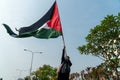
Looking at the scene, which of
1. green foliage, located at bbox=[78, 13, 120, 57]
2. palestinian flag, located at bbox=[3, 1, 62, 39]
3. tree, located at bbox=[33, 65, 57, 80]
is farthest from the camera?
tree, located at bbox=[33, 65, 57, 80]

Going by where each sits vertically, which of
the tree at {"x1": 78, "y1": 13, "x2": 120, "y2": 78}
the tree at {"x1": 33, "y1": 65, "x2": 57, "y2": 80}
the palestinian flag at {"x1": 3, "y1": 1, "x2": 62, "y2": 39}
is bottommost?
the palestinian flag at {"x1": 3, "y1": 1, "x2": 62, "y2": 39}

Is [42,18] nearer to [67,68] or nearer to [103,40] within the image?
[67,68]

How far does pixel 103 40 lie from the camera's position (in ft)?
99.6

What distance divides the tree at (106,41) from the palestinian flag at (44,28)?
17.0 m

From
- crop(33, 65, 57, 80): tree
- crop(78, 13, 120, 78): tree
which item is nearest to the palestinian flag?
crop(78, 13, 120, 78): tree

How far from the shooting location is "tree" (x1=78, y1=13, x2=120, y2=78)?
1157 inches

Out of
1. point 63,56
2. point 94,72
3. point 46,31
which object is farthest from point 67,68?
point 94,72

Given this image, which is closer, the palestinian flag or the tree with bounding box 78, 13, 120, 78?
the palestinian flag

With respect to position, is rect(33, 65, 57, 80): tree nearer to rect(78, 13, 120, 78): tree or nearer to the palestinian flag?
rect(78, 13, 120, 78): tree

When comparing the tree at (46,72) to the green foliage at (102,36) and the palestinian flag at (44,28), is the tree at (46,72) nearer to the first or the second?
the green foliage at (102,36)

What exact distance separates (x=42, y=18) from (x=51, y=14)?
513mm

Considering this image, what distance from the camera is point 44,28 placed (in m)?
12.5

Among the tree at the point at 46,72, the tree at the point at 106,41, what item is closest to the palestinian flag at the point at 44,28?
the tree at the point at 106,41

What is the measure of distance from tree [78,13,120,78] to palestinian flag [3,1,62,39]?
17.0m
